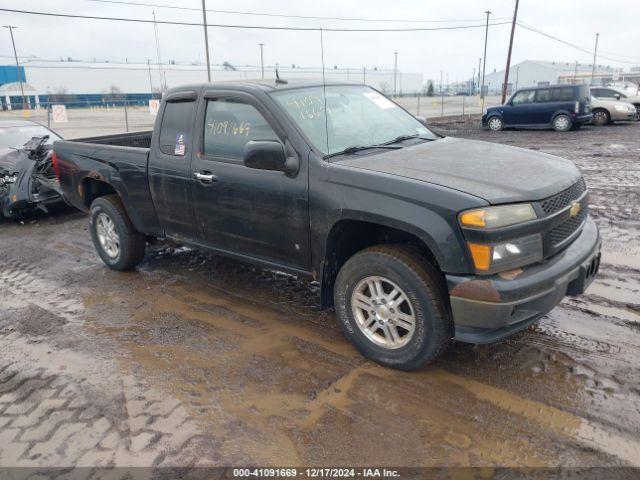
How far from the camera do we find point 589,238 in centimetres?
368

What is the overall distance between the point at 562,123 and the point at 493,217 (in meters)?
18.2

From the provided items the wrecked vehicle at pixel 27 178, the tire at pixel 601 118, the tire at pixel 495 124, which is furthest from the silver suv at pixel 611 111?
the wrecked vehicle at pixel 27 178

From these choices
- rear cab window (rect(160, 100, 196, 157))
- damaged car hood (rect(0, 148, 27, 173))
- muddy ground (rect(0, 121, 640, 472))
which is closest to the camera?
muddy ground (rect(0, 121, 640, 472))

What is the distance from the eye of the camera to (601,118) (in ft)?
69.6

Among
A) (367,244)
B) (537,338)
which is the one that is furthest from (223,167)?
(537,338)

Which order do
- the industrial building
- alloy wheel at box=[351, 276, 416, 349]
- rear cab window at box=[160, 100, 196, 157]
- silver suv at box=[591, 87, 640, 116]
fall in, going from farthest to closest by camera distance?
the industrial building, silver suv at box=[591, 87, 640, 116], rear cab window at box=[160, 100, 196, 157], alloy wheel at box=[351, 276, 416, 349]

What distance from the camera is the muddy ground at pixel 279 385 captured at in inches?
110

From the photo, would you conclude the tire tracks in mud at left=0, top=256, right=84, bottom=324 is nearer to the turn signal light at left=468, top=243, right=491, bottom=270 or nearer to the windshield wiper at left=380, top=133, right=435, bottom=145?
the windshield wiper at left=380, top=133, right=435, bottom=145

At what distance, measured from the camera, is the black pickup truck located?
3055 mm

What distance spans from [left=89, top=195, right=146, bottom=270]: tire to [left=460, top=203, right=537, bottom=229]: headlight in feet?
12.5

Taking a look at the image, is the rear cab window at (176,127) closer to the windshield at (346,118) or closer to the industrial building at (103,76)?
the windshield at (346,118)

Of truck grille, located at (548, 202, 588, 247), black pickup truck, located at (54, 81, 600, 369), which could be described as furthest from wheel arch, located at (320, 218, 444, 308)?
truck grille, located at (548, 202, 588, 247)

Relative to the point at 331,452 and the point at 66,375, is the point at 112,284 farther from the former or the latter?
the point at 331,452

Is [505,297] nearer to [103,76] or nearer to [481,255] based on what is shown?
[481,255]
